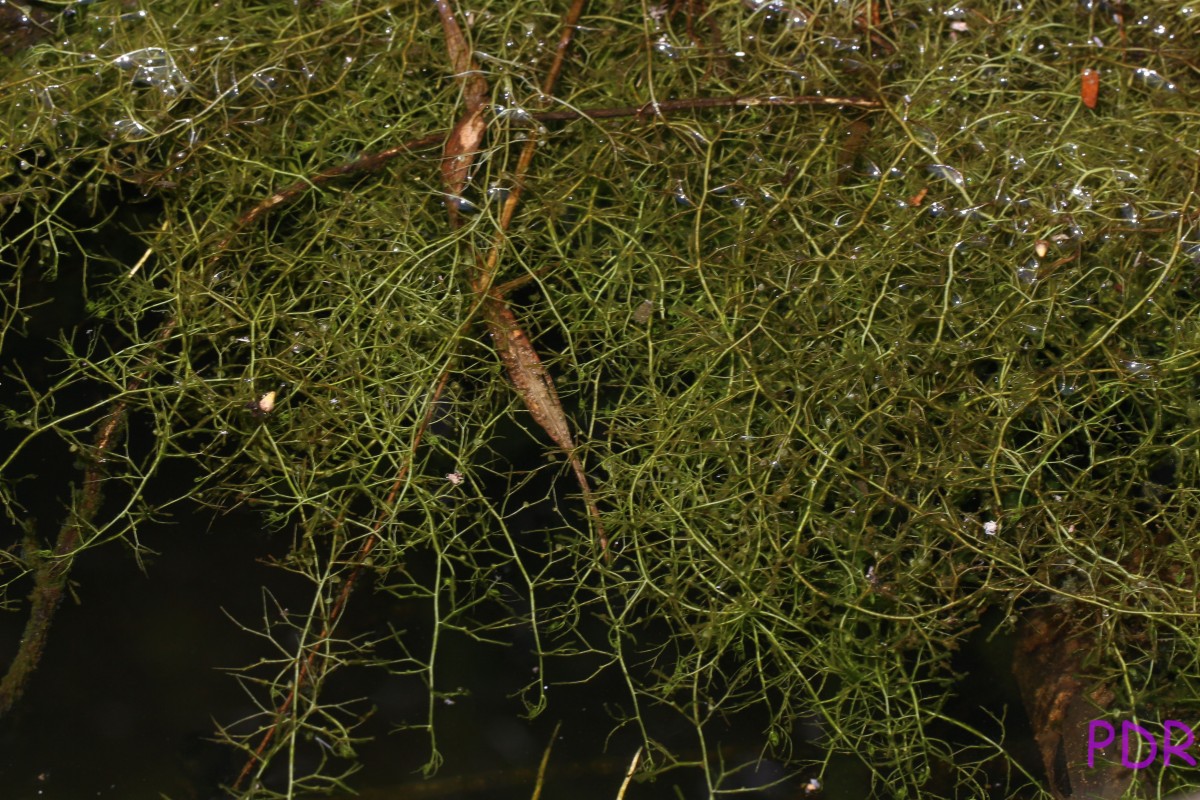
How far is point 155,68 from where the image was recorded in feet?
4.29

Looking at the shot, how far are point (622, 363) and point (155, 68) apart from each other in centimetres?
75

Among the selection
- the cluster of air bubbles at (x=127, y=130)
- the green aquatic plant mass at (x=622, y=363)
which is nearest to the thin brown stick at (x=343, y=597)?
the green aquatic plant mass at (x=622, y=363)

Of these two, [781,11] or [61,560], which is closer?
[61,560]

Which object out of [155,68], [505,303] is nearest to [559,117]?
[505,303]

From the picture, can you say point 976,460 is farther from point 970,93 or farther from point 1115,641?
point 970,93

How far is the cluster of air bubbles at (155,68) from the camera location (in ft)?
4.27

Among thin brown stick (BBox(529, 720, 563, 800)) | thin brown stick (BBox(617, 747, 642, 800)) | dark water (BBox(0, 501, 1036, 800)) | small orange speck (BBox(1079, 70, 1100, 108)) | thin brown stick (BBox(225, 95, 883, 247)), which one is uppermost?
thin brown stick (BBox(225, 95, 883, 247))

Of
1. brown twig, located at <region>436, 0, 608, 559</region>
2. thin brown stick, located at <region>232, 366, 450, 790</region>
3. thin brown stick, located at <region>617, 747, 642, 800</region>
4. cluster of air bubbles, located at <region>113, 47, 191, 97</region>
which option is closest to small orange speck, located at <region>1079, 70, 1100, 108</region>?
brown twig, located at <region>436, 0, 608, 559</region>

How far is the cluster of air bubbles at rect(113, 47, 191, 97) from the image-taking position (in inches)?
51.2

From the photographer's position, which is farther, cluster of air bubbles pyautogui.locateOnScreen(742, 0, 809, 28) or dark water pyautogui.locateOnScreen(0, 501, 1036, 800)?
cluster of air bubbles pyautogui.locateOnScreen(742, 0, 809, 28)

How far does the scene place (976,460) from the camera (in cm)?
124

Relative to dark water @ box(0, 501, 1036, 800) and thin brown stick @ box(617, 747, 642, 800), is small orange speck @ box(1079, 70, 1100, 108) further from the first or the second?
thin brown stick @ box(617, 747, 642, 800)

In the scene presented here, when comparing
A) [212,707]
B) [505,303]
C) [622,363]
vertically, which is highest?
[505,303]

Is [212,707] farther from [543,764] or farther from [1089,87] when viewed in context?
[1089,87]
